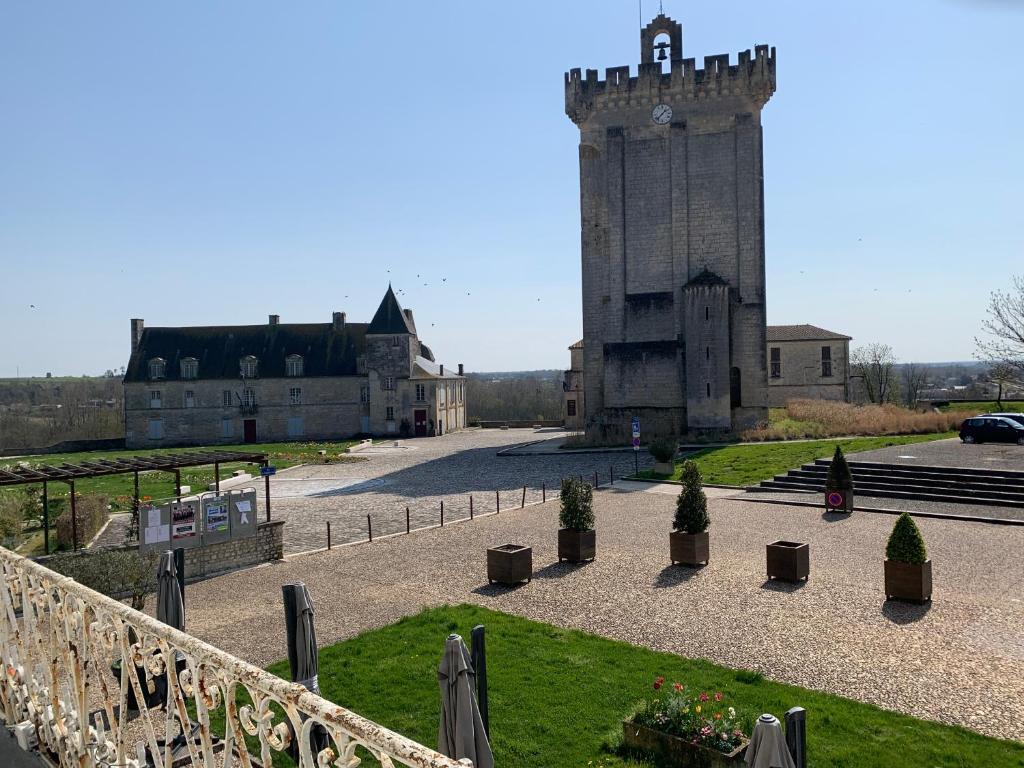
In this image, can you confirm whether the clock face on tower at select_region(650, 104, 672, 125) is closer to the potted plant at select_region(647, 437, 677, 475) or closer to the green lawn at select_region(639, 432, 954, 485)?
the green lawn at select_region(639, 432, 954, 485)

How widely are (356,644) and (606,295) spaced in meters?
29.4

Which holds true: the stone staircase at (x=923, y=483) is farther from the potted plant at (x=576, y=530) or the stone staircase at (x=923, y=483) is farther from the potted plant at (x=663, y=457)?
the potted plant at (x=576, y=530)

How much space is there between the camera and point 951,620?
32.2 feet

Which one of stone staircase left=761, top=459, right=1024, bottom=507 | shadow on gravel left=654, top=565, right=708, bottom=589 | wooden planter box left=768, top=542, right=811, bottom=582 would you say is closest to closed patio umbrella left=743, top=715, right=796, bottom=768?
shadow on gravel left=654, top=565, right=708, bottom=589

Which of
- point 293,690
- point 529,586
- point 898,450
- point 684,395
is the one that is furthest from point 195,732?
point 684,395

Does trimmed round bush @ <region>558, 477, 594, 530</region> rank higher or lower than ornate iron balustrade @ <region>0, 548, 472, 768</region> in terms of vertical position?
lower

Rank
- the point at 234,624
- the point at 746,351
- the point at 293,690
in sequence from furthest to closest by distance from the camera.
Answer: the point at 746,351
the point at 234,624
the point at 293,690

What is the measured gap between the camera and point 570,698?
25.6 feet

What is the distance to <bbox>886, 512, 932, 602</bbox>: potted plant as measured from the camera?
34.1ft

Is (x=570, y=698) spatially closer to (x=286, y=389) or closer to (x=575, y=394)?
(x=575, y=394)

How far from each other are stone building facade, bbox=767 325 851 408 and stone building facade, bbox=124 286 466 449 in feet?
75.3

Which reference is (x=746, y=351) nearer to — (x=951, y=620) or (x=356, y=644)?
(x=951, y=620)

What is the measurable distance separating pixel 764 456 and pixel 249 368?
39109mm

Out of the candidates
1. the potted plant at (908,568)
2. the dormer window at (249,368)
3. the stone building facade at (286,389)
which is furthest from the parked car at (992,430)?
the dormer window at (249,368)
